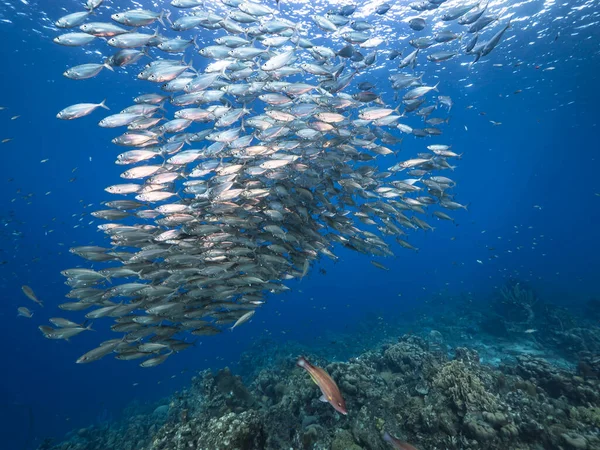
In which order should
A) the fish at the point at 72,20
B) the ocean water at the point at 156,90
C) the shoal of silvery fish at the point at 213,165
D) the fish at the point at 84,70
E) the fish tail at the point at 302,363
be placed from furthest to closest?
the ocean water at the point at 156,90 → the shoal of silvery fish at the point at 213,165 → the fish at the point at 84,70 → the fish at the point at 72,20 → the fish tail at the point at 302,363

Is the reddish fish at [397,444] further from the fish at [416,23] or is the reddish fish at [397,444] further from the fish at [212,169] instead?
the fish at [416,23]

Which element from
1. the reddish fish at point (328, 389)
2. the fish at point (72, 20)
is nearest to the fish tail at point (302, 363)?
the reddish fish at point (328, 389)

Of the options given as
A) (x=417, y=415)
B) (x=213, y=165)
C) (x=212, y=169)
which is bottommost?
(x=417, y=415)

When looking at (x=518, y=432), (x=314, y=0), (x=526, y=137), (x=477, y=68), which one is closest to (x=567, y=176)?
(x=526, y=137)

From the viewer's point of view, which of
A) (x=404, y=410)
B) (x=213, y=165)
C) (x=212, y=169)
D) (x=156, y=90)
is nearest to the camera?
(x=404, y=410)

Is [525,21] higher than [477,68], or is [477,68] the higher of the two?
[525,21]

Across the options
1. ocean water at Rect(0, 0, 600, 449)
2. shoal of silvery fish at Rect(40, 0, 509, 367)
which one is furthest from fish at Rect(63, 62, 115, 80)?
ocean water at Rect(0, 0, 600, 449)

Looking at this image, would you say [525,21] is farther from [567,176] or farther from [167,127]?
[567,176]

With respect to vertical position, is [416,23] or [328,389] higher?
[416,23]

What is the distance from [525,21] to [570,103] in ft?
74.1

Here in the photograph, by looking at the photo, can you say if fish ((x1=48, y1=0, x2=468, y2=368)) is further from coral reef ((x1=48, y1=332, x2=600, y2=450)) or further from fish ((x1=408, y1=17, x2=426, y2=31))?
coral reef ((x1=48, y1=332, x2=600, y2=450))

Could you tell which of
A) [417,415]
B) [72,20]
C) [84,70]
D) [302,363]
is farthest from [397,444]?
[72,20]

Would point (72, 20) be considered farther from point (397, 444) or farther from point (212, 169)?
point (397, 444)

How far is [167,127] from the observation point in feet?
21.7
